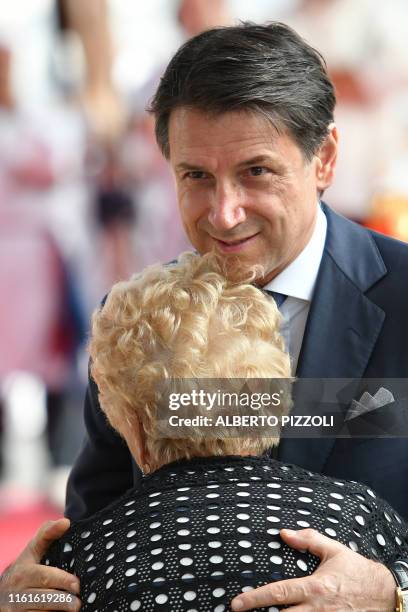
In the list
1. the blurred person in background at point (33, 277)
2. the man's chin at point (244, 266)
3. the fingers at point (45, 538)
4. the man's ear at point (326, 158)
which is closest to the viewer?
the fingers at point (45, 538)

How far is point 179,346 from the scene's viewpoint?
169 centimetres

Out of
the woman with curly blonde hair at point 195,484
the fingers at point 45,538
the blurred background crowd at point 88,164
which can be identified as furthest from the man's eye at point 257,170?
the blurred background crowd at point 88,164

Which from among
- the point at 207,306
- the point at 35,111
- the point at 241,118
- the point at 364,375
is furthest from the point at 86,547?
the point at 35,111

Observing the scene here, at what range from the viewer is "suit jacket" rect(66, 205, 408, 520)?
88.1 inches

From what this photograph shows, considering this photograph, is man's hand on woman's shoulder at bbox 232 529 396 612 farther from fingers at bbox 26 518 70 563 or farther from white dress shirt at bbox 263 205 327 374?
white dress shirt at bbox 263 205 327 374

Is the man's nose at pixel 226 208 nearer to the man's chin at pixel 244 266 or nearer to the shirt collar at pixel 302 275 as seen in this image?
the man's chin at pixel 244 266

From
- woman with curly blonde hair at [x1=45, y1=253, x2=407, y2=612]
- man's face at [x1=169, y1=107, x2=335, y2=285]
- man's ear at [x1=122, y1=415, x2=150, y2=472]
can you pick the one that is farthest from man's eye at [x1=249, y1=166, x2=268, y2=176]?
man's ear at [x1=122, y1=415, x2=150, y2=472]

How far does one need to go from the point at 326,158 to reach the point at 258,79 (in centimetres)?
32

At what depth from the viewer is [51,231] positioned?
5.35 meters

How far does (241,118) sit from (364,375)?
619mm

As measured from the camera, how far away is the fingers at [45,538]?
5.67 feet

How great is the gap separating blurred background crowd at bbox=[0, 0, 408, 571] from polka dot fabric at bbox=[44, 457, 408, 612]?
3.73 meters

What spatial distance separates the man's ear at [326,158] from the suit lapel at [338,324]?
147 millimetres

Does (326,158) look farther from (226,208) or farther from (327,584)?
(327,584)
